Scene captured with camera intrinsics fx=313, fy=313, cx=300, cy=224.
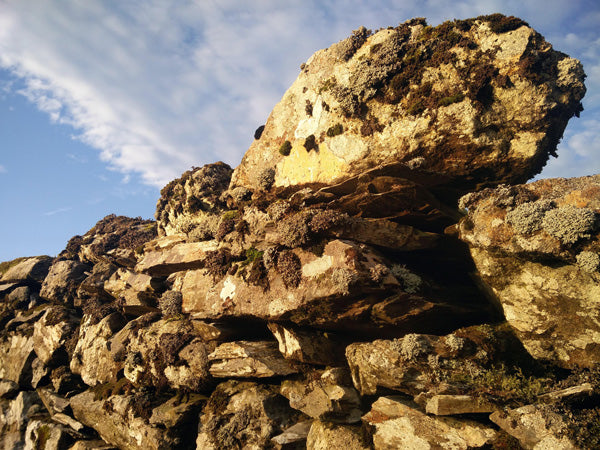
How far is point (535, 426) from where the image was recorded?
9289mm

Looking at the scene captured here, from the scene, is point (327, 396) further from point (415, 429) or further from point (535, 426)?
point (535, 426)

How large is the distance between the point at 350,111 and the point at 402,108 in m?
2.96

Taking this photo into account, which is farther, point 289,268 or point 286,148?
point 286,148

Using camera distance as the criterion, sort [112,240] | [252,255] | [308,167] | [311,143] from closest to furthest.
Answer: [252,255] → [311,143] → [308,167] → [112,240]

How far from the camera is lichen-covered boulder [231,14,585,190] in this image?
50.1 ft

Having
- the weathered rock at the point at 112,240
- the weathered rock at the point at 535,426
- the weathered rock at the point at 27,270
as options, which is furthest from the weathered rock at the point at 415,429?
the weathered rock at the point at 27,270

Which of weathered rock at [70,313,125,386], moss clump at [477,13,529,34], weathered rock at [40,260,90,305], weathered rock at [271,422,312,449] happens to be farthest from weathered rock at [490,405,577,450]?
weathered rock at [40,260,90,305]

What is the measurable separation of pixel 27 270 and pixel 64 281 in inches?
440

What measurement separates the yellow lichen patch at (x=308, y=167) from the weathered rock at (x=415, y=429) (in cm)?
1227

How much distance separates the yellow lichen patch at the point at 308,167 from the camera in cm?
1920

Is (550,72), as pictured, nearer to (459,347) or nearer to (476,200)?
(476,200)

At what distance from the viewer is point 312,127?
20.8 m

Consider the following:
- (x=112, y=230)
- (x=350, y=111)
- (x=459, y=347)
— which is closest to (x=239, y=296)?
(x=459, y=347)

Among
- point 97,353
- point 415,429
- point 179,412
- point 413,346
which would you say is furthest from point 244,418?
point 97,353
